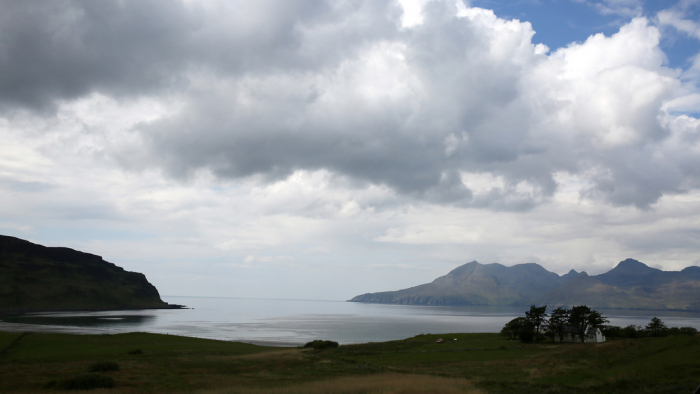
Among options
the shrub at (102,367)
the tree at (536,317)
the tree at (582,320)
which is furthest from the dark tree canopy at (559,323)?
the shrub at (102,367)

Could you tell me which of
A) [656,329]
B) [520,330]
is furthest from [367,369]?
[656,329]

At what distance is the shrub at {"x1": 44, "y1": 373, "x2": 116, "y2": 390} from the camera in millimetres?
35647

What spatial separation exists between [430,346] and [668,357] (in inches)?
1881

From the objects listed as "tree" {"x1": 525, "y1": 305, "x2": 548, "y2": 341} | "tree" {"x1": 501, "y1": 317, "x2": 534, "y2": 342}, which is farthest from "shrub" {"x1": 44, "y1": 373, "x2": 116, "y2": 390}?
"tree" {"x1": 525, "y1": 305, "x2": 548, "y2": 341}

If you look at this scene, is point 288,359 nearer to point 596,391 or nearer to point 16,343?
point 596,391

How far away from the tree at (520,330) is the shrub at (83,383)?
83.3 m

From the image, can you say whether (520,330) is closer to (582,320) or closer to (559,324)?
(559,324)

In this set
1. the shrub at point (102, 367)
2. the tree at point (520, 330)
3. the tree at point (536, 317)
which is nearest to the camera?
the shrub at point (102, 367)

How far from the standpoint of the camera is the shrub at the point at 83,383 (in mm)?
35647

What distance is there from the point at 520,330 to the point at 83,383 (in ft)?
285

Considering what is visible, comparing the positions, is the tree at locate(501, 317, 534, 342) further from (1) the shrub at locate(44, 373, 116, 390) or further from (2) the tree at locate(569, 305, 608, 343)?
(1) the shrub at locate(44, 373, 116, 390)

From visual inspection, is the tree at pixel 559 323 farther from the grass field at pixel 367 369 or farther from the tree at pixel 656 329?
the grass field at pixel 367 369

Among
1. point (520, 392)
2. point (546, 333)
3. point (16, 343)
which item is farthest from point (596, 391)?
point (16, 343)

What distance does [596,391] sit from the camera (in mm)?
31109
